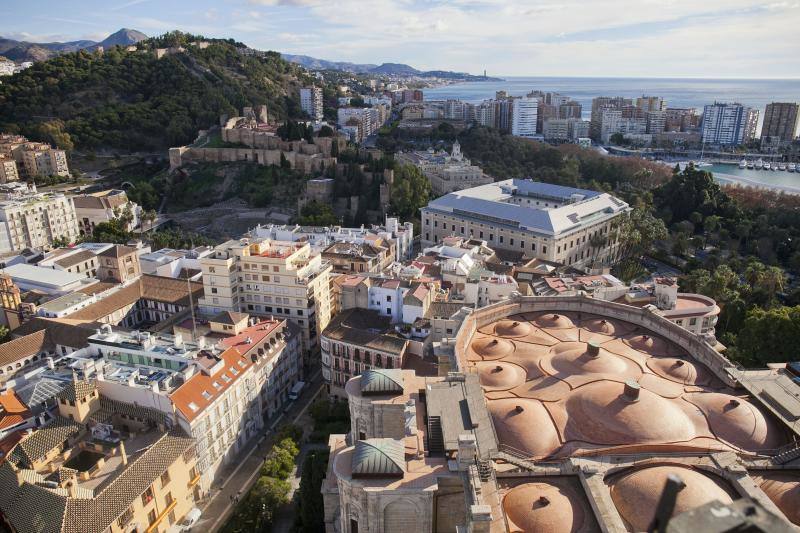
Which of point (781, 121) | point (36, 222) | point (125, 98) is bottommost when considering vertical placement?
point (36, 222)

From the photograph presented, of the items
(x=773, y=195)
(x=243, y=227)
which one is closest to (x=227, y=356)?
(x=243, y=227)

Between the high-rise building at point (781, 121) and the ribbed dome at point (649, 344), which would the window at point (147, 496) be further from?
the high-rise building at point (781, 121)

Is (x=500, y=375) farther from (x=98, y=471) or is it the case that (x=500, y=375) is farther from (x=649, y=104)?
(x=649, y=104)

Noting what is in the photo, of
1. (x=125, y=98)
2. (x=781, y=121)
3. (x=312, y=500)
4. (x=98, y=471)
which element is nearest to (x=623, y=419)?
(x=312, y=500)

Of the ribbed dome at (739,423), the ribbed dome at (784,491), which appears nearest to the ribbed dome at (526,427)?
the ribbed dome at (739,423)

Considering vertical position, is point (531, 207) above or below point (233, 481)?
above

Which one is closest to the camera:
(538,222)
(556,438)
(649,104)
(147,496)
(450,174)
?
(556,438)
